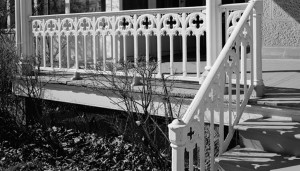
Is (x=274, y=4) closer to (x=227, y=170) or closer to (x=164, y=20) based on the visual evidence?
(x=164, y=20)

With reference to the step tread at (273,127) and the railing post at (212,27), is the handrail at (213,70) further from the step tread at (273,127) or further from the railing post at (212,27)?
the step tread at (273,127)

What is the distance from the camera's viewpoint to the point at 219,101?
498 centimetres

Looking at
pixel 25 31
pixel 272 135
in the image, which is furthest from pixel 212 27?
pixel 25 31

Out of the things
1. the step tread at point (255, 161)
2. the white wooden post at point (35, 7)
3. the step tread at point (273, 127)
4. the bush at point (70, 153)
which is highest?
the white wooden post at point (35, 7)

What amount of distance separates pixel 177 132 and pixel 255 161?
115 cm

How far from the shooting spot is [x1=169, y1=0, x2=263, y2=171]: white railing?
13.9ft

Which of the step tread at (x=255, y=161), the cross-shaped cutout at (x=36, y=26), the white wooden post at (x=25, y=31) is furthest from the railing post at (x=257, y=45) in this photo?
the white wooden post at (x=25, y=31)

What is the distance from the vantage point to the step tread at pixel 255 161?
4.69 meters

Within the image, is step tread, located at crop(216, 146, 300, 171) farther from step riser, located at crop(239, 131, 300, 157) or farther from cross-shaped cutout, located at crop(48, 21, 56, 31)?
cross-shaped cutout, located at crop(48, 21, 56, 31)

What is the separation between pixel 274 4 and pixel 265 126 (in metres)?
3.71

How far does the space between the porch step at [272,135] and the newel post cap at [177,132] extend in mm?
1305

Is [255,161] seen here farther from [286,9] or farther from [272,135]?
[286,9]

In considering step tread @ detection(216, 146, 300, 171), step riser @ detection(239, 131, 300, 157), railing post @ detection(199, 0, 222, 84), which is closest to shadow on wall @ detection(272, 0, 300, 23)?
railing post @ detection(199, 0, 222, 84)

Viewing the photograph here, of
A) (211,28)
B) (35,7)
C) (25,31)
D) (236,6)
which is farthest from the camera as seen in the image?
(35,7)
